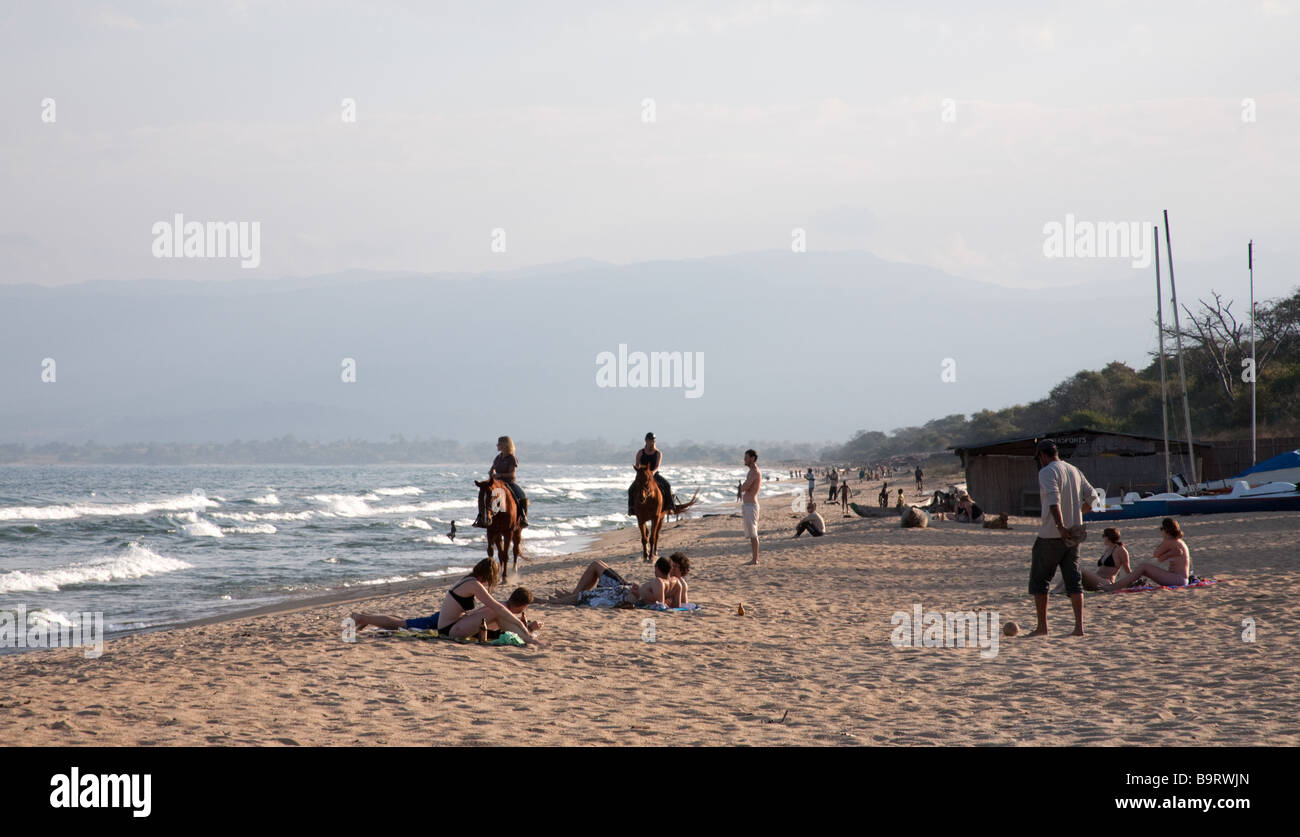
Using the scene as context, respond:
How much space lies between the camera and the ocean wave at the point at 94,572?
2045 cm

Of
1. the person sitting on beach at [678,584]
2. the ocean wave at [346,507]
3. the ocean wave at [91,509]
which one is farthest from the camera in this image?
the ocean wave at [346,507]

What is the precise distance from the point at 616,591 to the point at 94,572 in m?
15.4

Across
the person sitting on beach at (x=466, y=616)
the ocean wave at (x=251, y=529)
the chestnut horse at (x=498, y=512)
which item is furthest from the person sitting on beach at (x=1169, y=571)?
the ocean wave at (x=251, y=529)

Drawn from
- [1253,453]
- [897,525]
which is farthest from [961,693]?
[1253,453]

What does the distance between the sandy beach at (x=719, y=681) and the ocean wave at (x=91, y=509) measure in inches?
1570

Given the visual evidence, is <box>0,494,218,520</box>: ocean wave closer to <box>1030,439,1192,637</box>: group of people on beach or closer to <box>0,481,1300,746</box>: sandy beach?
<box>0,481,1300,746</box>: sandy beach

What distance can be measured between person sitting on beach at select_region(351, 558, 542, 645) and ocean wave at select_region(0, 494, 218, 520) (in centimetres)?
4151

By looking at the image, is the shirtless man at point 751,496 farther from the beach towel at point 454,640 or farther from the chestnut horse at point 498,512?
the beach towel at point 454,640

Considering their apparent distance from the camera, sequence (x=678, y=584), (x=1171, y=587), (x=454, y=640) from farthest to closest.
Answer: (x=1171, y=587), (x=678, y=584), (x=454, y=640)

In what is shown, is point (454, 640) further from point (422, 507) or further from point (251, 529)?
point (422, 507)

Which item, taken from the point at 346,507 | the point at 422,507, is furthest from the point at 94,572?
the point at 346,507

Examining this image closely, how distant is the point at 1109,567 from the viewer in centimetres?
1335
